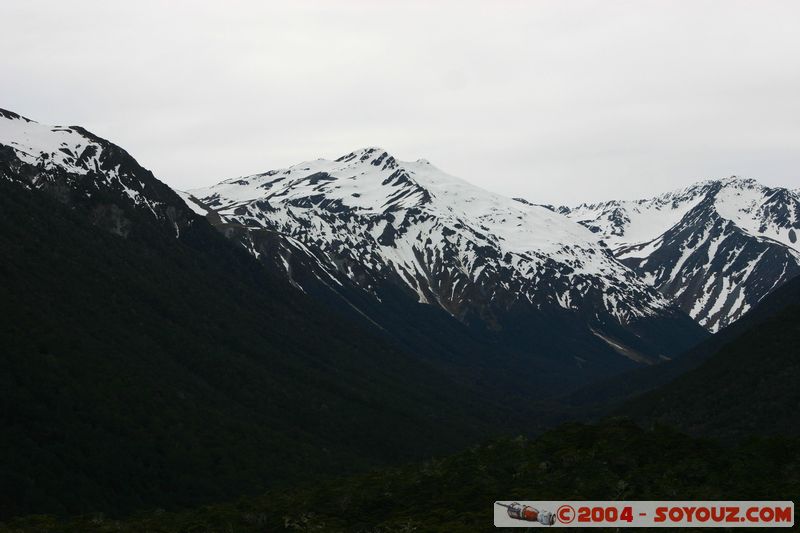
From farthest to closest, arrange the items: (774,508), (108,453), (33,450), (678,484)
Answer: (108,453) < (33,450) < (678,484) < (774,508)

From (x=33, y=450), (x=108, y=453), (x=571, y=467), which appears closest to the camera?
(x=571, y=467)

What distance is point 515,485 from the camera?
91.0 metres

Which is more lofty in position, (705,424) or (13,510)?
(705,424)

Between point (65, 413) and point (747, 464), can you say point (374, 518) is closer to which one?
point (747, 464)

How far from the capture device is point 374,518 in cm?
8894

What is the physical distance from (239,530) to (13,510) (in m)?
83.7

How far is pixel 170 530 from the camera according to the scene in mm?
88625

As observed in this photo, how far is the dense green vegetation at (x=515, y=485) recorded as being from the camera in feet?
276

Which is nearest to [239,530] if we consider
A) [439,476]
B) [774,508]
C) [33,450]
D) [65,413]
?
[439,476]

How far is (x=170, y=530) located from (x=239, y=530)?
19.7ft

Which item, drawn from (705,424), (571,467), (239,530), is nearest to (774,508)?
(571,467)

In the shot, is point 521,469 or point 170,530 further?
point 521,469

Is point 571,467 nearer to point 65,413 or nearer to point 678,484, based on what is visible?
point 678,484

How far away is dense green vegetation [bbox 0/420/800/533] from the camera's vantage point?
276 feet
